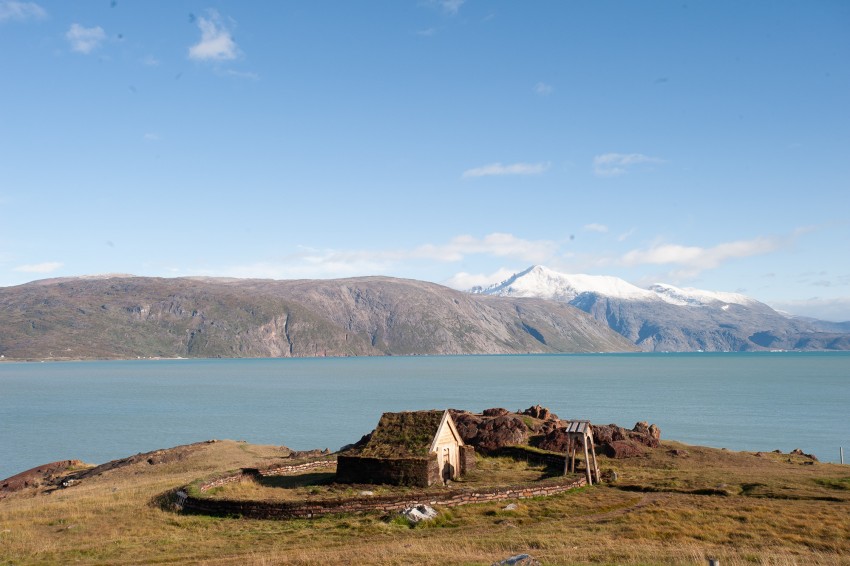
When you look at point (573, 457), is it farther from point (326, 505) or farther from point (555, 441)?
point (326, 505)

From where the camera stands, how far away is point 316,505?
1289 inches

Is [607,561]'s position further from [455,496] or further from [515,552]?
[455,496]

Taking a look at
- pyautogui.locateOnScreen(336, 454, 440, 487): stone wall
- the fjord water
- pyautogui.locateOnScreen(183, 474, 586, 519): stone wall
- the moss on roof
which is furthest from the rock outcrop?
the fjord water

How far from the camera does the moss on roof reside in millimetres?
40253

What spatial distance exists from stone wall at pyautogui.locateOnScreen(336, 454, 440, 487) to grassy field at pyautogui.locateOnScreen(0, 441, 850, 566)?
4.62 m

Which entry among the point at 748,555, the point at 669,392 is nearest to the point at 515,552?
the point at 748,555

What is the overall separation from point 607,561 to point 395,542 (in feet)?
28.0

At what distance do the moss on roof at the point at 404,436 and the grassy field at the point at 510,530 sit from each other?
6.18 meters

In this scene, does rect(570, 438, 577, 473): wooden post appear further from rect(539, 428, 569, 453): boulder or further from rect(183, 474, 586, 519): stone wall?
rect(183, 474, 586, 519): stone wall

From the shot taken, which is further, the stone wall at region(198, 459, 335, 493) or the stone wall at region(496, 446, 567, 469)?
the stone wall at region(496, 446, 567, 469)

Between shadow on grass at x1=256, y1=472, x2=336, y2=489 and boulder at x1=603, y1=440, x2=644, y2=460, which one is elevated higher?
boulder at x1=603, y1=440, x2=644, y2=460

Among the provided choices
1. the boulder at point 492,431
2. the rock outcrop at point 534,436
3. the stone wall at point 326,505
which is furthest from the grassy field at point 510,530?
the boulder at point 492,431

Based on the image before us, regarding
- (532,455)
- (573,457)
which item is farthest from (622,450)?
(573,457)

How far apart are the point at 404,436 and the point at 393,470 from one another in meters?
3.14
